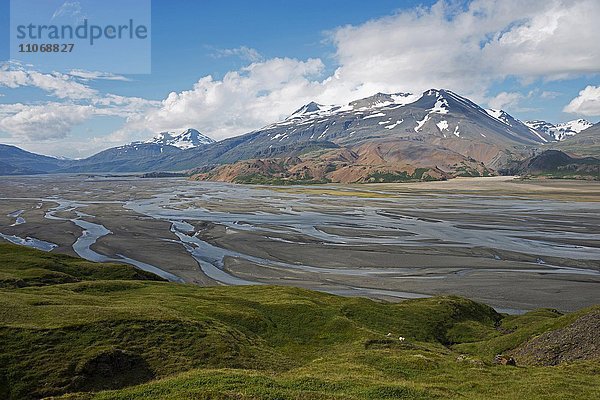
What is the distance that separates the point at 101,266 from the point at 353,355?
57.9 metres

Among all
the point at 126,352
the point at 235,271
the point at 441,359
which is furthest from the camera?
the point at 235,271

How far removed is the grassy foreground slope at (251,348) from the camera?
30.6 metres

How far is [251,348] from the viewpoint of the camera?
4384cm

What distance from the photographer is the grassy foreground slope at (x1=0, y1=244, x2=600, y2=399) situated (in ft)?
100

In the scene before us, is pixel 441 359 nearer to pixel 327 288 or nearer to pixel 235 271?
pixel 327 288

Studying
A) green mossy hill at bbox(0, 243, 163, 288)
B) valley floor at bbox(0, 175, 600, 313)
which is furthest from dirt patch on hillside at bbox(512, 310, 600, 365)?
green mossy hill at bbox(0, 243, 163, 288)

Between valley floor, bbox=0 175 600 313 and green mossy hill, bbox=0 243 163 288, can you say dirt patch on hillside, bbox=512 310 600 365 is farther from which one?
green mossy hill, bbox=0 243 163 288

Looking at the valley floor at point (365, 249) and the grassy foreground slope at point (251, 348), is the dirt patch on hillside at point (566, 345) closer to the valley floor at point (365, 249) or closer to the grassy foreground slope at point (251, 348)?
the grassy foreground slope at point (251, 348)

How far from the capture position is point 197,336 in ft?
140

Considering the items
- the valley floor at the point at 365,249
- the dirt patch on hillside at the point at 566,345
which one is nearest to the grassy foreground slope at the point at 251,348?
the dirt patch on hillside at the point at 566,345

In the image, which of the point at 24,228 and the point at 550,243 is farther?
the point at 24,228

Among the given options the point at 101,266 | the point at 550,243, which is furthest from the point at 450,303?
the point at 550,243

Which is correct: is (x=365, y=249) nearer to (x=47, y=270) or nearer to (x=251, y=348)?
(x=47, y=270)

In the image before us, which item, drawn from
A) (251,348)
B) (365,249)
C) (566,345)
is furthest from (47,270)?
(365,249)
